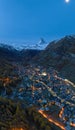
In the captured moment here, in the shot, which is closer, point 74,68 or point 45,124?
point 45,124

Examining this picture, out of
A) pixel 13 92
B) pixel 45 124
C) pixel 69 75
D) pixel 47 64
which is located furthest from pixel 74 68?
pixel 45 124

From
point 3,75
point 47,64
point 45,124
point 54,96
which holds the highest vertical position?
point 47,64

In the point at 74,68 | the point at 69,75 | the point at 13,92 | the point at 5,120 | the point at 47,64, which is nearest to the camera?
the point at 5,120

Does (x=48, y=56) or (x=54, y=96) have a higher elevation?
(x=48, y=56)

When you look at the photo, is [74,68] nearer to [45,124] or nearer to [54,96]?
[54,96]

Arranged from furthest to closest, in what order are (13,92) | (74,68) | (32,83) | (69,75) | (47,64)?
(47,64)
(74,68)
(69,75)
(32,83)
(13,92)

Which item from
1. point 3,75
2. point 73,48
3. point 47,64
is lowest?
point 3,75

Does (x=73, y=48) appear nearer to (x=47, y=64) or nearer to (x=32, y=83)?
(x=47, y=64)

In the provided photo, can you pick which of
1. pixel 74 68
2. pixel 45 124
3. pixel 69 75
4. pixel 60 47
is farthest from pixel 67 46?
pixel 45 124

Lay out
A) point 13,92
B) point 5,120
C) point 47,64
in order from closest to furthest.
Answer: point 5,120 < point 13,92 < point 47,64
